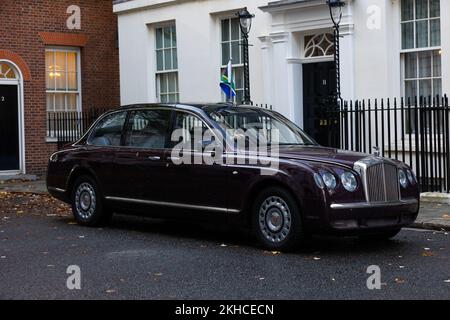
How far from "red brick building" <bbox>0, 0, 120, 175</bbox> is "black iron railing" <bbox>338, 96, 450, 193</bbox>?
28.8ft

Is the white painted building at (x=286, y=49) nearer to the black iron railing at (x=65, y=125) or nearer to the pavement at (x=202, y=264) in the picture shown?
the black iron railing at (x=65, y=125)

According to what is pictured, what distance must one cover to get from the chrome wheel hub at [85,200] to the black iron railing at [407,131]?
17.2 feet

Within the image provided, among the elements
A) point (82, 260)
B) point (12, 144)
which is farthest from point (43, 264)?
point (12, 144)

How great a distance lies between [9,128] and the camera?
61.8 ft

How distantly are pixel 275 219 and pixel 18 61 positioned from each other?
497 inches

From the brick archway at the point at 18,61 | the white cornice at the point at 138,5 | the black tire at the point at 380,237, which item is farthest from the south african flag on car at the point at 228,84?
the black tire at the point at 380,237

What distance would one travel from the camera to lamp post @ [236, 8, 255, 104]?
50.1ft

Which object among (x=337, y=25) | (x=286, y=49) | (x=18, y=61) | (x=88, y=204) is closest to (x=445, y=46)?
(x=337, y=25)

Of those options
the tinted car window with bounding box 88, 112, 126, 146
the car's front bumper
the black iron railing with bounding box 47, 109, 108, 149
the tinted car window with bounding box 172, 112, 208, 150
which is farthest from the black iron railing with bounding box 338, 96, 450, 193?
the black iron railing with bounding box 47, 109, 108, 149

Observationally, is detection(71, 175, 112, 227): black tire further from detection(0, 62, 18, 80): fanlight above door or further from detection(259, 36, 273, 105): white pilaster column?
detection(0, 62, 18, 80): fanlight above door

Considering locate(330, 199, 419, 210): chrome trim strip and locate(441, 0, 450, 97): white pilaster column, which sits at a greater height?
locate(441, 0, 450, 97): white pilaster column

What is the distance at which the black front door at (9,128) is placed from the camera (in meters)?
18.7

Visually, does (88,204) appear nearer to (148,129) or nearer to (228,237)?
(148,129)

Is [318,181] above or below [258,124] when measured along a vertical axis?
below
